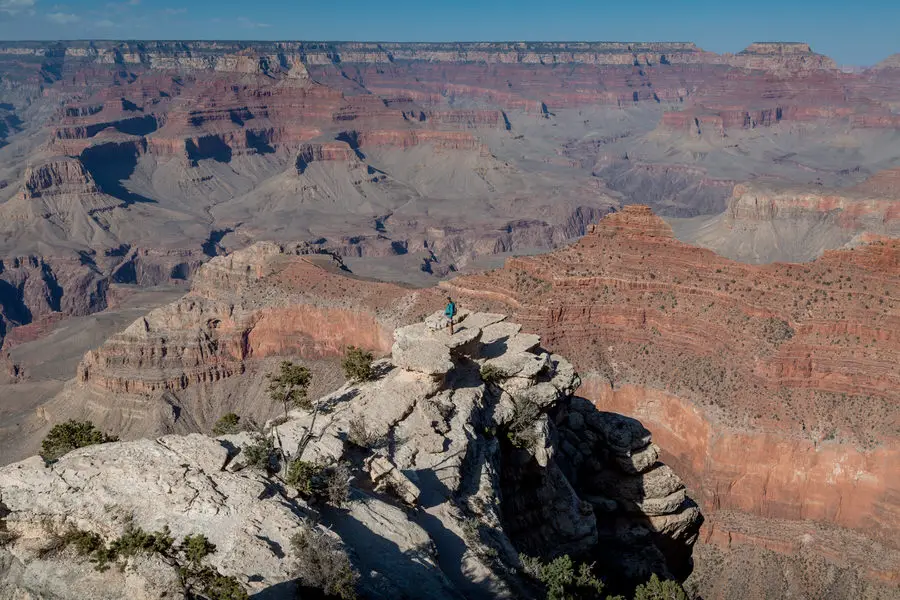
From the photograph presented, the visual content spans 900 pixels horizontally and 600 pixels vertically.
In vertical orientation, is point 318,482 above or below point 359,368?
above

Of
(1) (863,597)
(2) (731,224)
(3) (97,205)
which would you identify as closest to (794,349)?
(1) (863,597)

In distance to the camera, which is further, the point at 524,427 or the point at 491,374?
the point at 491,374

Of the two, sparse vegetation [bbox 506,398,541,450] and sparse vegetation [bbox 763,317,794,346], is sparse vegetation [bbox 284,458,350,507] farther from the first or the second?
sparse vegetation [bbox 763,317,794,346]

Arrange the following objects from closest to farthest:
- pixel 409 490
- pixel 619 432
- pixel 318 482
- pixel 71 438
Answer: pixel 318 482 → pixel 409 490 → pixel 71 438 → pixel 619 432

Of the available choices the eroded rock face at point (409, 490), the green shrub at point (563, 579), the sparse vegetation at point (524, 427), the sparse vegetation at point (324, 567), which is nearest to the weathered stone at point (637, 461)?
the eroded rock face at point (409, 490)

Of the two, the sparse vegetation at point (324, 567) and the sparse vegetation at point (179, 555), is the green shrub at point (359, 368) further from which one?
the sparse vegetation at point (179, 555)

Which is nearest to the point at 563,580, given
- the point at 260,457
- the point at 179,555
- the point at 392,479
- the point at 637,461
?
the point at 392,479

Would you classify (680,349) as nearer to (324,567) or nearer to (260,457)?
(260,457)
